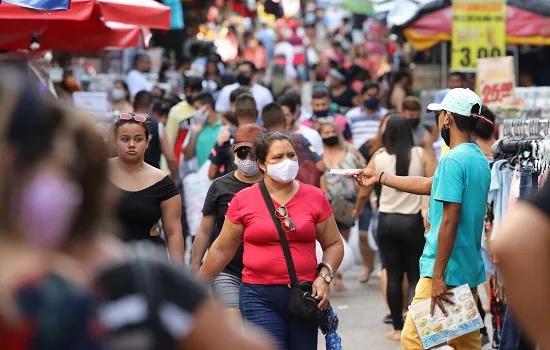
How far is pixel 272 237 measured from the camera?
6.31 metres

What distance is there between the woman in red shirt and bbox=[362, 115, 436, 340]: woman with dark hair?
2.82 meters

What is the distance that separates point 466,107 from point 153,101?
7.73 meters

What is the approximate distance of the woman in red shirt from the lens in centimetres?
633

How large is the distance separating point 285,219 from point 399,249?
10.8 ft

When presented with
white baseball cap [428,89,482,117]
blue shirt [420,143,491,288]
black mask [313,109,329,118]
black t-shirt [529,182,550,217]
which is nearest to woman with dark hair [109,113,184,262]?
blue shirt [420,143,491,288]

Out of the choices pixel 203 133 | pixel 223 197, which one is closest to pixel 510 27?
pixel 203 133

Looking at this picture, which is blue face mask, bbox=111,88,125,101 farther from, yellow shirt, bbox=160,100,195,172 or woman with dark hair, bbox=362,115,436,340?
woman with dark hair, bbox=362,115,436,340

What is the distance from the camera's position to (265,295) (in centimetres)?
638

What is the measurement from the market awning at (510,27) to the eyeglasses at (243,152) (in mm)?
10586

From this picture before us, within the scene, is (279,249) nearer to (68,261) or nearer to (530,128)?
(530,128)

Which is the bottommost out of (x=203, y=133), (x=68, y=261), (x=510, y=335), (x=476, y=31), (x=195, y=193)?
(x=510, y=335)

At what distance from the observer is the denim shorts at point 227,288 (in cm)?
715

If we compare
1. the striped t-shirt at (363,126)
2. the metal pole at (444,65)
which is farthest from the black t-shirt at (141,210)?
the metal pole at (444,65)

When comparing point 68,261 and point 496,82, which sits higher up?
point 68,261
